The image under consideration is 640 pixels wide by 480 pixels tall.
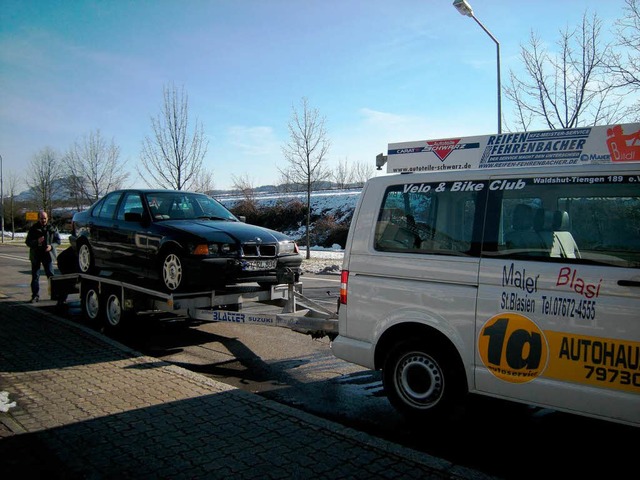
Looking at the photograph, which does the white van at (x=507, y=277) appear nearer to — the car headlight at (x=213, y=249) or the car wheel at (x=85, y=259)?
the car headlight at (x=213, y=249)

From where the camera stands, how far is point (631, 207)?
10.8 feet

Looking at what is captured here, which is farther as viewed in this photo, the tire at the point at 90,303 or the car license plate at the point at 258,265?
the tire at the point at 90,303

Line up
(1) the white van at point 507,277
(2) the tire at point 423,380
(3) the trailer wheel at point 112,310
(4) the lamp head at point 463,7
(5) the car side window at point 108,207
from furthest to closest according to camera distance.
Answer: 1. (4) the lamp head at point 463,7
2. (5) the car side window at point 108,207
3. (3) the trailer wheel at point 112,310
4. (2) the tire at point 423,380
5. (1) the white van at point 507,277

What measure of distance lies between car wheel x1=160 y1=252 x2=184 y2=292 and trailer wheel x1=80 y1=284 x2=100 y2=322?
215 centimetres

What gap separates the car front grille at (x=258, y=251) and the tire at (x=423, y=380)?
2843 millimetres

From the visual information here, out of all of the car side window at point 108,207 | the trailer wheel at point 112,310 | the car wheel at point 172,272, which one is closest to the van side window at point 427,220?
the car wheel at point 172,272

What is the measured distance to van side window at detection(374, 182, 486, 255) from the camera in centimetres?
396

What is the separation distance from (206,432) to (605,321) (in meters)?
3.04

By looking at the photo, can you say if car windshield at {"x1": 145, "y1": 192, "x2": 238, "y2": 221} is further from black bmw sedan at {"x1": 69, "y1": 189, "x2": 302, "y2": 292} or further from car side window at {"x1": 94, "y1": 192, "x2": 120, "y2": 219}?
car side window at {"x1": 94, "y1": 192, "x2": 120, "y2": 219}

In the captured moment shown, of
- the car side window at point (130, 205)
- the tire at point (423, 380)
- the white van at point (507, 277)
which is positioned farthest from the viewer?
the car side window at point (130, 205)

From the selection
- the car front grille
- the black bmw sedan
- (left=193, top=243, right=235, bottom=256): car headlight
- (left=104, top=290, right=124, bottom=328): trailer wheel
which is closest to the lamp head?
the black bmw sedan

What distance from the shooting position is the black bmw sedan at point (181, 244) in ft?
20.7

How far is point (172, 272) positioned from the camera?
21.4 feet

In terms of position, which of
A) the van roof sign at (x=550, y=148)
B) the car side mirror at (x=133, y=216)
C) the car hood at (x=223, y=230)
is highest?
the van roof sign at (x=550, y=148)
